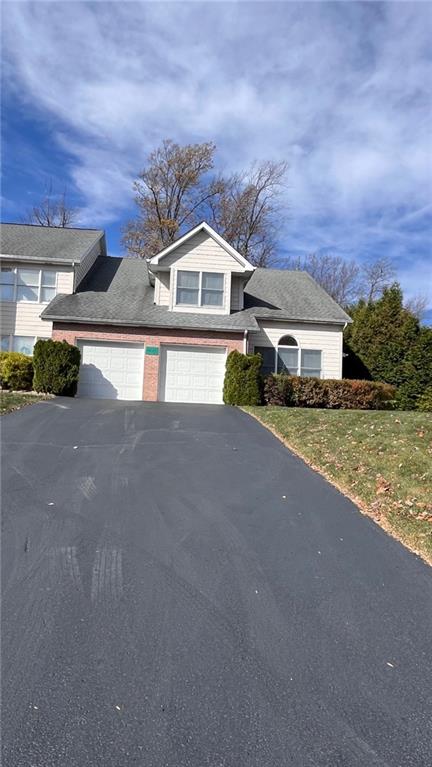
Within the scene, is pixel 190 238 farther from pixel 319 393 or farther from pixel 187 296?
pixel 319 393

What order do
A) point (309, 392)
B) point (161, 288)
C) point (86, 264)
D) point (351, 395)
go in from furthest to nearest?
point (86, 264)
point (161, 288)
point (351, 395)
point (309, 392)

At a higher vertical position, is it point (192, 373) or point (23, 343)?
point (23, 343)

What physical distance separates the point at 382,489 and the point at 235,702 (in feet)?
13.8

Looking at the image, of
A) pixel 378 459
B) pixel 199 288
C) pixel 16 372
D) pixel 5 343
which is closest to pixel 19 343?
pixel 5 343

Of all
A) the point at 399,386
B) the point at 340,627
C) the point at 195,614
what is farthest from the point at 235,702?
the point at 399,386

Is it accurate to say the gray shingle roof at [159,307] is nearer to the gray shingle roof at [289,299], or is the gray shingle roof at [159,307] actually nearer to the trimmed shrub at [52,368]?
the gray shingle roof at [289,299]

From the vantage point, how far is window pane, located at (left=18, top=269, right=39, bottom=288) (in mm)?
17719

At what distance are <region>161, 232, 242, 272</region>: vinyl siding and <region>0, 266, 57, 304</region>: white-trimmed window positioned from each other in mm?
4693

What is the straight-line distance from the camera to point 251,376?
1460 centimetres

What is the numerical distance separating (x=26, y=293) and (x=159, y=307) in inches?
212

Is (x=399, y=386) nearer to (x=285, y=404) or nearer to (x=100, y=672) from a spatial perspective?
(x=285, y=404)

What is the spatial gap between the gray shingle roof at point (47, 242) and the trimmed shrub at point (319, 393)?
9278 millimetres

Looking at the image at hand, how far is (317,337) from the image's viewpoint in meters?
17.8

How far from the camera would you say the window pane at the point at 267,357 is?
17.4 metres
